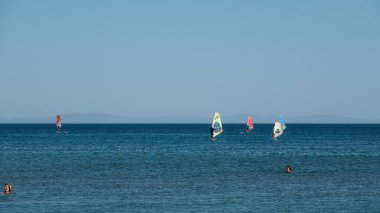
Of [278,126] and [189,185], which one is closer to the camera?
[189,185]

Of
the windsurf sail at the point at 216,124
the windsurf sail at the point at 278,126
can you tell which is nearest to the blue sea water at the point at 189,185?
the windsurf sail at the point at 216,124

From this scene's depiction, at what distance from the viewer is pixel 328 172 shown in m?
71.8

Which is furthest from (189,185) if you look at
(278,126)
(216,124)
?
(278,126)

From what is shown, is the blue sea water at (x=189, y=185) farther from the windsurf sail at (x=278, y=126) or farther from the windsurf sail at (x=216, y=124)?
the windsurf sail at (x=278, y=126)

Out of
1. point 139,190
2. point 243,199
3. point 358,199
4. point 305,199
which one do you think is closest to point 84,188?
point 139,190

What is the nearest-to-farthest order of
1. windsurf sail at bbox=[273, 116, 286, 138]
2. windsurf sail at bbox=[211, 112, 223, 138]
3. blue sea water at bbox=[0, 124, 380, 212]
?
1. blue sea water at bbox=[0, 124, 380, 212]
2. windsurf sail at bbox=[211, 112, 223, 138]
3. windsurf sail at bbox=[273, 116, 286, 138]

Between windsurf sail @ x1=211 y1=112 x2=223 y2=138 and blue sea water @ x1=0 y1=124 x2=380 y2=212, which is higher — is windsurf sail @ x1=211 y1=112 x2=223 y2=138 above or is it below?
above

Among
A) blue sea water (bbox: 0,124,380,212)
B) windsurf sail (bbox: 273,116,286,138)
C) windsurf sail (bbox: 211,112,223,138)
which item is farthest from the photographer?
windsurf sail (bbox: 273,116,286,138)

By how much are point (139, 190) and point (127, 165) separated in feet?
83.7

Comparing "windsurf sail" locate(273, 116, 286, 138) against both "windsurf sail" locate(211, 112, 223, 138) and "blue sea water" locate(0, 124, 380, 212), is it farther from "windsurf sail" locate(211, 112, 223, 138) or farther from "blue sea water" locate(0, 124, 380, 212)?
"blue sea water" locate(0, 124, 380, 212)

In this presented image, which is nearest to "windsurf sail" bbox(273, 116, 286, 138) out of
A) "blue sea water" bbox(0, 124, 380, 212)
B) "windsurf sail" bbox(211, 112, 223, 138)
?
"windsurf sail" bbox(211, 112, 223, 138)

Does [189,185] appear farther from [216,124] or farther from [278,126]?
[278,126]

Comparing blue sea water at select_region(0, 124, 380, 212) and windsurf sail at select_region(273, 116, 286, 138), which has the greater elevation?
windsurf sail at select_region(273, 116, 286, 138)

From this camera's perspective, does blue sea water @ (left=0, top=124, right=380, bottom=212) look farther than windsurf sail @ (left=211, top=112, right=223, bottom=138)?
No
